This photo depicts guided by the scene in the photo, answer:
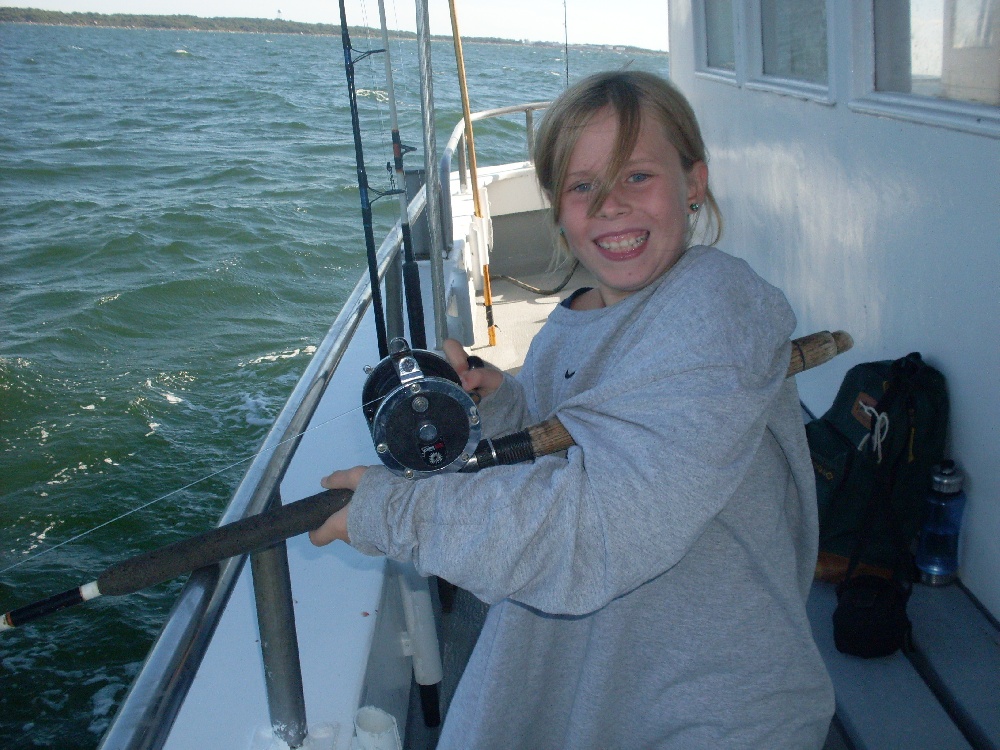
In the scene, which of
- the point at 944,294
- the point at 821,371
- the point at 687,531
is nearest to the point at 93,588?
the point at 687,531

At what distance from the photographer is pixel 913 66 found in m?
2.51

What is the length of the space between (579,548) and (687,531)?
0.39 feet

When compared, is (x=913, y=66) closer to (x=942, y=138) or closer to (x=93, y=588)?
(x=942, y=138)

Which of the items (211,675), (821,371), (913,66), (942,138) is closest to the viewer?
(211,675)

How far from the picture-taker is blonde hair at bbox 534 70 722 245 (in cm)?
124

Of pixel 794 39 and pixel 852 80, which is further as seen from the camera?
pixel 794 39

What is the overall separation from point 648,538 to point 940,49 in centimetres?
204

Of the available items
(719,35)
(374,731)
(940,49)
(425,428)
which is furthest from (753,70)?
(374,731)

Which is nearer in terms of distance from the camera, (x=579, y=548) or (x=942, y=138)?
(x=579, y=548)

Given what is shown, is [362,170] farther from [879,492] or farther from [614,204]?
[879,492]

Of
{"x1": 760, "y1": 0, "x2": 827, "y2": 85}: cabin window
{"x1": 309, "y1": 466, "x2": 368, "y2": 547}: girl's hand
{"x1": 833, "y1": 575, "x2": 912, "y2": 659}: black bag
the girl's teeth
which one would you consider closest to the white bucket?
{"x1": 309, "y1": 466, "x2": 368, "y2": 547}: girl's hand

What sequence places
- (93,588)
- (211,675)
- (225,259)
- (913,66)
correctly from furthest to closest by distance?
(225,259), (913,66), (211,675), (93,588)

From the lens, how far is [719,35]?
435 cm

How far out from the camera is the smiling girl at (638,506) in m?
0.95
